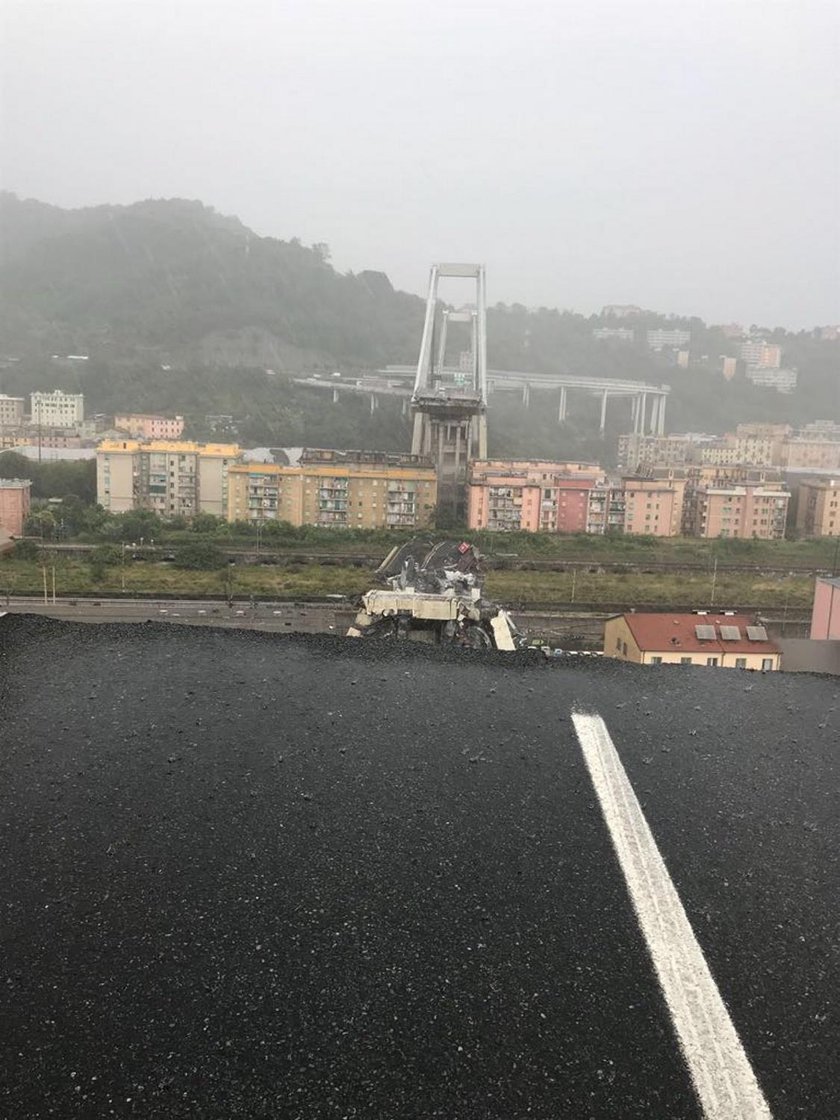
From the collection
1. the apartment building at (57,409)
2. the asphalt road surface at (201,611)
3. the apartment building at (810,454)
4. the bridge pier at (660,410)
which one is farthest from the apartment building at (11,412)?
the bridge pier at (660,410)

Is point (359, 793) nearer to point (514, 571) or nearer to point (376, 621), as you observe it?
point (376, 621)

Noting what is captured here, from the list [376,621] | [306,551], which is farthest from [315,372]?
[376,621]

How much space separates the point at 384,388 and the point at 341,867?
18.2m

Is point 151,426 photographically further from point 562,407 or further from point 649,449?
point 562,407

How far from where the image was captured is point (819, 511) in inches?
384

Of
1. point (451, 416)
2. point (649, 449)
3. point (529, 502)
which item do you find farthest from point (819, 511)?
point (649, 449)

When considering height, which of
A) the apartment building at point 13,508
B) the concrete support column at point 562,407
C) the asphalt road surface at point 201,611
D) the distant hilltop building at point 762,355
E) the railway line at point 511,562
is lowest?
the asphalt road surface at point 201,611

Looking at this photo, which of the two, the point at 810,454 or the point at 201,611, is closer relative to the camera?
the point at 201,611

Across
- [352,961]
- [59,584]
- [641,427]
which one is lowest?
[59,584]

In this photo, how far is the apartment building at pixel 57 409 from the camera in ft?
48.9

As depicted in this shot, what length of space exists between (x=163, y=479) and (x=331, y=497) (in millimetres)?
2089

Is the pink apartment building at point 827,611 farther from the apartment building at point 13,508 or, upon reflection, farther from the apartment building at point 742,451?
the apartment building at point 742,451

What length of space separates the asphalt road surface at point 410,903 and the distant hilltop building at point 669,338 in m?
30.8

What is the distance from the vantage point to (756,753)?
171 centimetres
